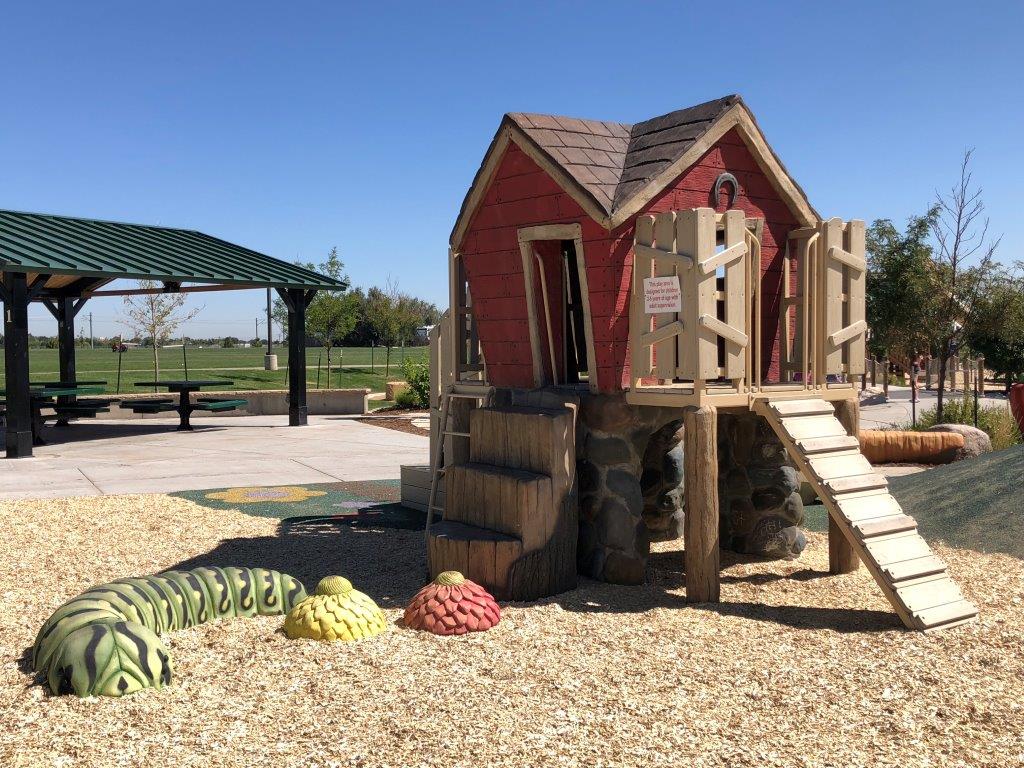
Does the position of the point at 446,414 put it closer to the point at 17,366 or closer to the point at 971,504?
the point at 971,504

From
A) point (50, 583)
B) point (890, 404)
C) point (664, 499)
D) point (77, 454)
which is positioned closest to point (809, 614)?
point (664, 499)

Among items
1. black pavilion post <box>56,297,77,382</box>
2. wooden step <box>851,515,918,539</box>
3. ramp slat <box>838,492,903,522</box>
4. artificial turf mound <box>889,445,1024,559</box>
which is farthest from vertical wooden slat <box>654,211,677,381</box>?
black pavilion post <box>56,297,77,382</box>

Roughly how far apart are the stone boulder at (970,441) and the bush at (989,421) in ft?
2.42

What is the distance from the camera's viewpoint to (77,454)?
1388 cm

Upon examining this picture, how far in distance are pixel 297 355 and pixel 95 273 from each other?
4612 mm

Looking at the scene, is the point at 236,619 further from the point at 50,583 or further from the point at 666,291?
the point at 666,291

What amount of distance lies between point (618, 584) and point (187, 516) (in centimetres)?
470

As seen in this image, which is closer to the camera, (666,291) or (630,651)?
(630,651)

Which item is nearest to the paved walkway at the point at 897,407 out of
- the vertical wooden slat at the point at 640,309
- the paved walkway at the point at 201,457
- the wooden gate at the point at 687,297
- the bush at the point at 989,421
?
the bush at the point at 989,421

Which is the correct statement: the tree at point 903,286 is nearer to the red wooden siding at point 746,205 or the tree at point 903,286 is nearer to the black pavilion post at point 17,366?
the red wooden siding at point 746,205

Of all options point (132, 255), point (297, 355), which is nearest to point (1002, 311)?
point (297, 355)

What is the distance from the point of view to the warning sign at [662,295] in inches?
236

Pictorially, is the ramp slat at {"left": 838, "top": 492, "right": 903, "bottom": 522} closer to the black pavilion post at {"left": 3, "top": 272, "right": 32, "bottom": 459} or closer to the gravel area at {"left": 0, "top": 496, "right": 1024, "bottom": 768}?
the gravel area at {"left": 0, "top": 496, "right": 1024, "bottom": 768}

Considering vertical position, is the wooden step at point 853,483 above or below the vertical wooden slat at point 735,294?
below
